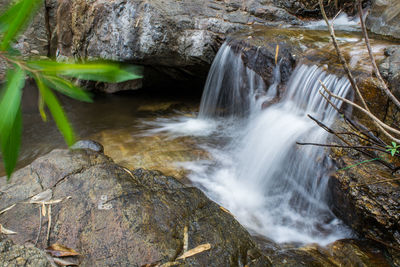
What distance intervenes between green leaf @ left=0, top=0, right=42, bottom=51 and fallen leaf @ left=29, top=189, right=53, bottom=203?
5.99 feet

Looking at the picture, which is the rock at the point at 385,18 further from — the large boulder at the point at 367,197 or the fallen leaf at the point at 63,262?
the fallen leaf at the point at 63,262

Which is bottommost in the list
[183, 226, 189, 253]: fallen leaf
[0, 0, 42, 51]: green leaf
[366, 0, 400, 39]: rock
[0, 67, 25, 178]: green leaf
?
[183, 226, 189, 253]: fallen leaf

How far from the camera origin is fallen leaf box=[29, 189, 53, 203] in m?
2.12

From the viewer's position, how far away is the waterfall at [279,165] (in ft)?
10.7

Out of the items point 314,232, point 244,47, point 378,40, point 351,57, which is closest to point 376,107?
point 351,57

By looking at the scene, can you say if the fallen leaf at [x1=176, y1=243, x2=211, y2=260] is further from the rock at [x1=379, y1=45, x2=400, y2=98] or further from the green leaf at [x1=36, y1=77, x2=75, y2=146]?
the rock at [x1=379, y1=45, x2=400, y2=98]

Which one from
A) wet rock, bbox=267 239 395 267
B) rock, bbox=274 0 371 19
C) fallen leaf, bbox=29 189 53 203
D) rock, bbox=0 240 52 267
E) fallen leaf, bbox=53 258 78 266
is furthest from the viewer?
rock, bbox=274 0 371 19

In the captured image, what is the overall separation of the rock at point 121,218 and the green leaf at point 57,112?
1.37m

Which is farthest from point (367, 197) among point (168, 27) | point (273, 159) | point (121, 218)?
point (168, 27)

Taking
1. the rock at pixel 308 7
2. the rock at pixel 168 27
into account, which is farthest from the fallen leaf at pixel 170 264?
the rock at pixel 308 7

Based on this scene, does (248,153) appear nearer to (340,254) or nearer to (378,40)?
(340,254)

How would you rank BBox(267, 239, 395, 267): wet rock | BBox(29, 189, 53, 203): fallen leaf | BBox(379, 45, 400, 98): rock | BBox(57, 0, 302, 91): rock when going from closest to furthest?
BBox(29, 189, 53, 203): fallen leaf < BBox(267, 239, 395, 267): wet rock < BBox(379, 45, 400, 98): rock < BBox(57, 0, 302, 91): rock

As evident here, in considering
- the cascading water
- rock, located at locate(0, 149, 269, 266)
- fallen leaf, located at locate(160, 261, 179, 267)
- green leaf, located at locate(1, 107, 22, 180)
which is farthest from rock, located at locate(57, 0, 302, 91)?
green leaf, located at locate(1, 107, 22, 180)

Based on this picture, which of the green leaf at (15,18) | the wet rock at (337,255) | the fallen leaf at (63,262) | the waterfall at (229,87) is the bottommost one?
the wet rock at (337,255)
